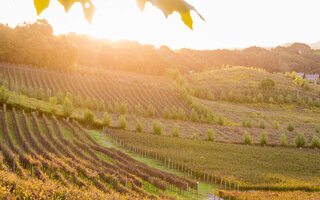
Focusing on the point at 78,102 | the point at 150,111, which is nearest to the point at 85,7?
the point at 78,102

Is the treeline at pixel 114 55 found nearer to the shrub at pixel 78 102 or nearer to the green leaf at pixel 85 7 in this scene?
the shrub at pixel 78 102

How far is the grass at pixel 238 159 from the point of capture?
2684cm

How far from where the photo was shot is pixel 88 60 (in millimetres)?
87250

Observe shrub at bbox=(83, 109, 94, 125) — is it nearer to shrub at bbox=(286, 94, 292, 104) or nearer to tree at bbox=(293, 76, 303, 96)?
shrub at bbox=(286, 94, 292, 104)

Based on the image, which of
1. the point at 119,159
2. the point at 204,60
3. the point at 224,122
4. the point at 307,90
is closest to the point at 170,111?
the point at 224,122

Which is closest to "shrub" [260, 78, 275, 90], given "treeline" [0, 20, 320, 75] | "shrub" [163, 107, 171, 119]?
"treeline" [0, 20, 320, 75]

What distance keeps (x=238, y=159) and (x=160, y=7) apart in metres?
32.8

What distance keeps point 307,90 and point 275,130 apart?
4658 centimetres

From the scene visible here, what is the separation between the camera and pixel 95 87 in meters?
66.8

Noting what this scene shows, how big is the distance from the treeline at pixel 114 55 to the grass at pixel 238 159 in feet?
104

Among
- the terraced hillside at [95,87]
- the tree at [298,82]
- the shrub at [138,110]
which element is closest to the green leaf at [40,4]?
the terraced hillside at [95,87]

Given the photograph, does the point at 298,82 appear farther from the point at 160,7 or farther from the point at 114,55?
the point at 160,7

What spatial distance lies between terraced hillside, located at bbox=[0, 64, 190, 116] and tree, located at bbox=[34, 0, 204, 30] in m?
54.2

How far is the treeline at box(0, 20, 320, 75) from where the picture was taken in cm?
6400
